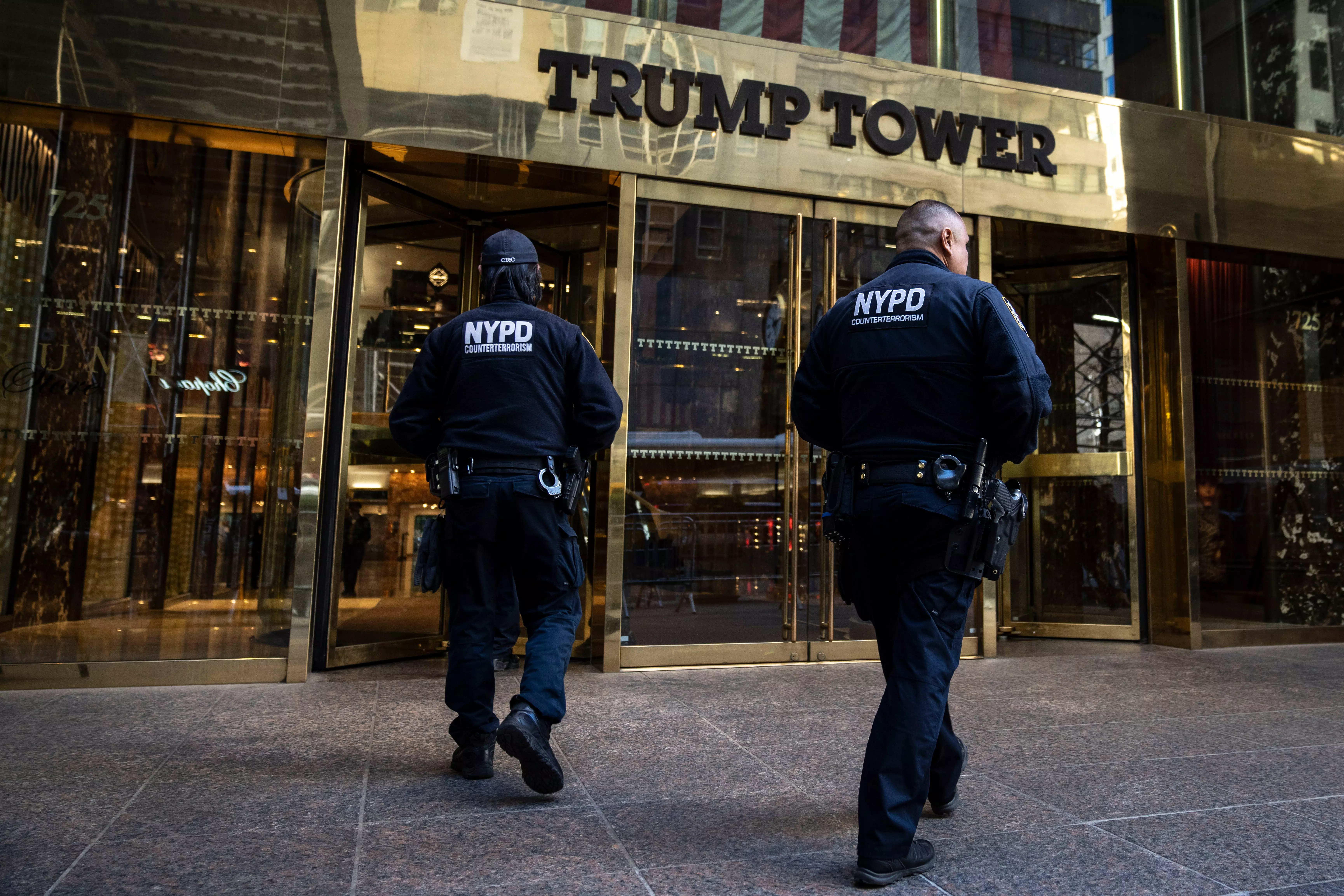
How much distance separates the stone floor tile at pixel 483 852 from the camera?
92.4 inches

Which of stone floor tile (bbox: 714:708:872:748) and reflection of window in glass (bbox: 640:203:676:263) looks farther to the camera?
reflection of window in glass (bbox: 640:203:676:263)

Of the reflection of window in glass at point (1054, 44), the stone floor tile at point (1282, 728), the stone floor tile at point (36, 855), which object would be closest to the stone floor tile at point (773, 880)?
the stone floor tile at point (36, 855)

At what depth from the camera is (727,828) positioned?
2.76 metres

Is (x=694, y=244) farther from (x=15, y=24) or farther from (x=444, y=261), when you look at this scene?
(x=15, y=24)

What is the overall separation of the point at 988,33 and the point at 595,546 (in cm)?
455

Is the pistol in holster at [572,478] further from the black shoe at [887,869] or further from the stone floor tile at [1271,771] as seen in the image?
the stone floor tile at [1271,771]

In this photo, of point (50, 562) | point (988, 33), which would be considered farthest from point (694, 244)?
point (50, 562)

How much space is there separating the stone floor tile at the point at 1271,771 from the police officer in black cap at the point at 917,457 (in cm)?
118

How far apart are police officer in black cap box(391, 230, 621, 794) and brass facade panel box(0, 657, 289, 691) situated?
202cm

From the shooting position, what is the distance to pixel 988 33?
6.65 metres

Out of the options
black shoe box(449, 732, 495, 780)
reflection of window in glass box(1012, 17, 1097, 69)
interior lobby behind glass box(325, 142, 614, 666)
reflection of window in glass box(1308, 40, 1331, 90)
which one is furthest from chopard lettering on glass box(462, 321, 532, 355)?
reflection of window in glass box(1308, 40, 1331, 90)

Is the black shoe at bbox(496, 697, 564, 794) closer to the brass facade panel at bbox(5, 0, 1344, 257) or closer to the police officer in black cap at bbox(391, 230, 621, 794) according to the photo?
the police officer in black cap at bbox(391, 230, 621, 794)

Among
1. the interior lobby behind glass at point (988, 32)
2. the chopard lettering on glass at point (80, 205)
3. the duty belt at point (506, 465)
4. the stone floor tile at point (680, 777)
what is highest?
the interior lobby behind glass at point (988, 32)

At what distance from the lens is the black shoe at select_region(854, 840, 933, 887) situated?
2320 millimetres
